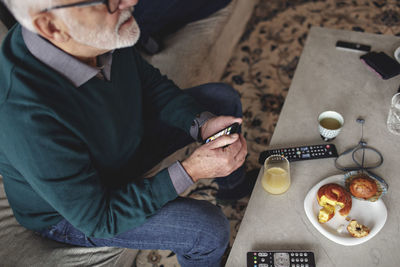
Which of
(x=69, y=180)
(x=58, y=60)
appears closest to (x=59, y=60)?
(x=58, y=60)

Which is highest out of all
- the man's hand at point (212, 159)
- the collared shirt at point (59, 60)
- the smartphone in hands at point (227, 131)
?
the collared shirt at point (59, 60)

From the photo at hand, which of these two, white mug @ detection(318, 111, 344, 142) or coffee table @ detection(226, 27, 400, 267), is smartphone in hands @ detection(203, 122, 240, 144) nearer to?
coffee table @ detection(226, 27, 400, 267)

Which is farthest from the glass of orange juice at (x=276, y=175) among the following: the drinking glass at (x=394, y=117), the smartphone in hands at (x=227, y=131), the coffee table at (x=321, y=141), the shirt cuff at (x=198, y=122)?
the drinking glass at (x=394, y=117)

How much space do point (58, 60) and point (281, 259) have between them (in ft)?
2.47

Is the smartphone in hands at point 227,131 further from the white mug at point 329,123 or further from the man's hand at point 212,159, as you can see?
the white mug at point 329,123

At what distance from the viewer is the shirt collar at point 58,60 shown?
79 centimetres

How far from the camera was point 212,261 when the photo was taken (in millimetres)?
1021

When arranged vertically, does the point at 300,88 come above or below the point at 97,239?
above

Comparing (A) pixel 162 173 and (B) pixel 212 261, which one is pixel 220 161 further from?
(B) pixel 212 261

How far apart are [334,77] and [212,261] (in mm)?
801

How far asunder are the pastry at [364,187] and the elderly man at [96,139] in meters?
0.33

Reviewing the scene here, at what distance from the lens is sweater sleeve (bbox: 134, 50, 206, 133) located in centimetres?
115

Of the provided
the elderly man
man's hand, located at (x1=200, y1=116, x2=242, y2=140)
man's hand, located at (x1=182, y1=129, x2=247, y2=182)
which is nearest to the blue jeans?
the elderly man

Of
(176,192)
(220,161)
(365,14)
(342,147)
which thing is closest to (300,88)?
(342,147)
